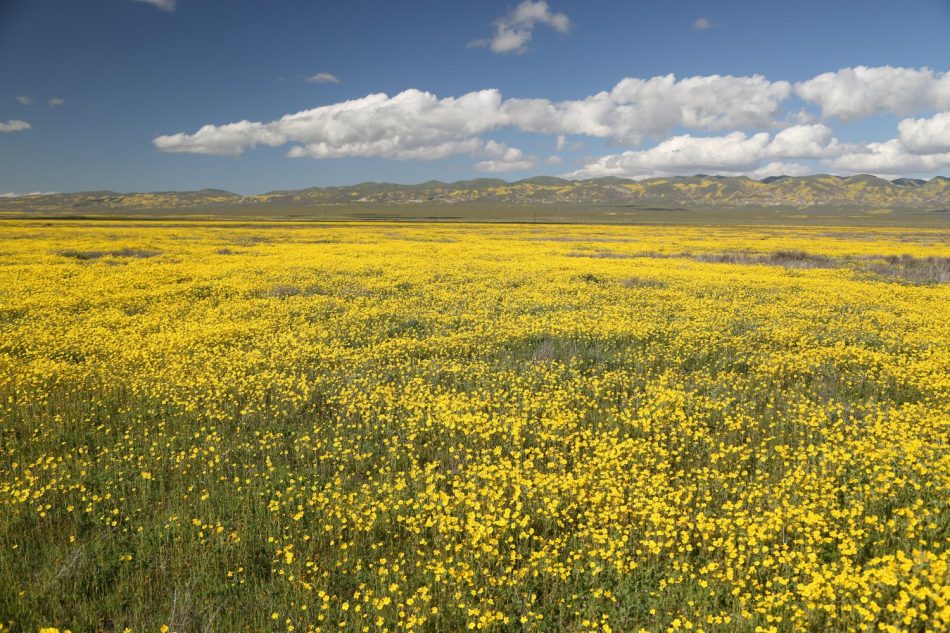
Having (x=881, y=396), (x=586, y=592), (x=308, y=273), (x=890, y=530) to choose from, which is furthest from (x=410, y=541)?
(x=308, y=273)

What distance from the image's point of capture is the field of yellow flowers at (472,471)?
5094 mm

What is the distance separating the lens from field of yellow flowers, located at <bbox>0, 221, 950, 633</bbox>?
5.09m

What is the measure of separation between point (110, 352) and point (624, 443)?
1301 cm

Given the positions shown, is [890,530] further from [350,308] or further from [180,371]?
[350,308]

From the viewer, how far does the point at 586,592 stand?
5.34 metres

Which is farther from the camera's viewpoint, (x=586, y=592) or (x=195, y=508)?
(x=195, y=508)

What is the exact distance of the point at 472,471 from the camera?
24.7 feet

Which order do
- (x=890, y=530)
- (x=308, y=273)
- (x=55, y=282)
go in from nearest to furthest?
(x=890, y=530)
(x=55, y=282)
(x=308, y=273)

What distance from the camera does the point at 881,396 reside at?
35.1 ft

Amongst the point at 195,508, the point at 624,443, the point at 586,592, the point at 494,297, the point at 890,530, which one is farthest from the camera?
the point at 494,297

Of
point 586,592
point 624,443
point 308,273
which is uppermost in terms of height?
point 308,273

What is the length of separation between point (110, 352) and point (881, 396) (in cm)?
1843

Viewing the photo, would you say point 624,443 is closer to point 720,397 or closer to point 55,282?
point 720,397

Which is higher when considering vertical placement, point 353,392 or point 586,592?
point 353,392
